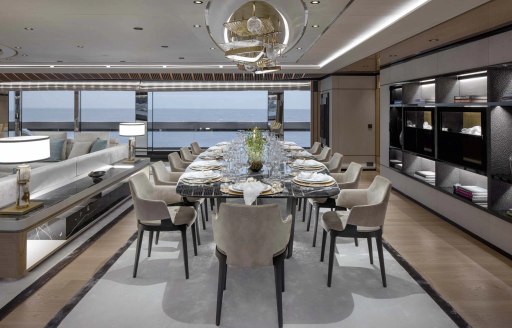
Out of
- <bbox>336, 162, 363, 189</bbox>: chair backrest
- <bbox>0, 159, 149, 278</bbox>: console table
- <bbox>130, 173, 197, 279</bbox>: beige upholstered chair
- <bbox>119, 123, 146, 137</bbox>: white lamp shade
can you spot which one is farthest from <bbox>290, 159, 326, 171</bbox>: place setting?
<bbox>119, 123, 146, 137</bbox>: white lamp shade

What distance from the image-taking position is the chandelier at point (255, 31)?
2898 mm

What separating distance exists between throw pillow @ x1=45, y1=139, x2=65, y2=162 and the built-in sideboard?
6183 millimetres

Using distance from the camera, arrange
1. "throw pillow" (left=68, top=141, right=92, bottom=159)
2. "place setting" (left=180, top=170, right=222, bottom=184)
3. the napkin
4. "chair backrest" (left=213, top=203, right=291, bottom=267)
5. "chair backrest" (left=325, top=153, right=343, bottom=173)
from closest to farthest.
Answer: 1. "chair backrest" (left=213, top=203, right=291, bottom=267)
2. the napkin
3. "place setting" (left=180, top=170, right=222, bottom=184)
4. "chair backrest" (left=325, top=153, right=343, bottom=173)
5. "throw pillow" (left=68, top=141, right=92, bottom=159)

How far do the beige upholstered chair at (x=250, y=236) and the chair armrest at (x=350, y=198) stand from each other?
1.16 m

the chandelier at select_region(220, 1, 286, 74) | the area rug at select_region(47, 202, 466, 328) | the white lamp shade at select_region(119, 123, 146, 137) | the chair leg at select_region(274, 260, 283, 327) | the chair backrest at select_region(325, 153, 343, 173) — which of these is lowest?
the area rug at select_region(47, 202, 466, 328)

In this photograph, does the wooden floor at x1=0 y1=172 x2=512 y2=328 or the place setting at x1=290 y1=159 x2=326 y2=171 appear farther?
the place setting at x1=290 y1=159 x2=326 y2=171

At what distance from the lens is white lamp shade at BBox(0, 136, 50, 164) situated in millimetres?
3236

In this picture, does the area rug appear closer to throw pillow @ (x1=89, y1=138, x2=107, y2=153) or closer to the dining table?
the dining table

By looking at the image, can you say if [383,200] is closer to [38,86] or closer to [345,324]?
[345,324]

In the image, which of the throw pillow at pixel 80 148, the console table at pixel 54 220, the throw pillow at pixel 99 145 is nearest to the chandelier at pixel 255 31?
the console table at pixel 54 220

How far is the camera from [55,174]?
4387 millimetres

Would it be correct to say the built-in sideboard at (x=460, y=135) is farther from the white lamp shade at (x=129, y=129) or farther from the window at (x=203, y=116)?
the window at (x=203, y=116)

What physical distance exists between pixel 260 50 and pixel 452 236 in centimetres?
299

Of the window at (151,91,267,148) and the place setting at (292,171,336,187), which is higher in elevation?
the window at (151,91,267,148)
